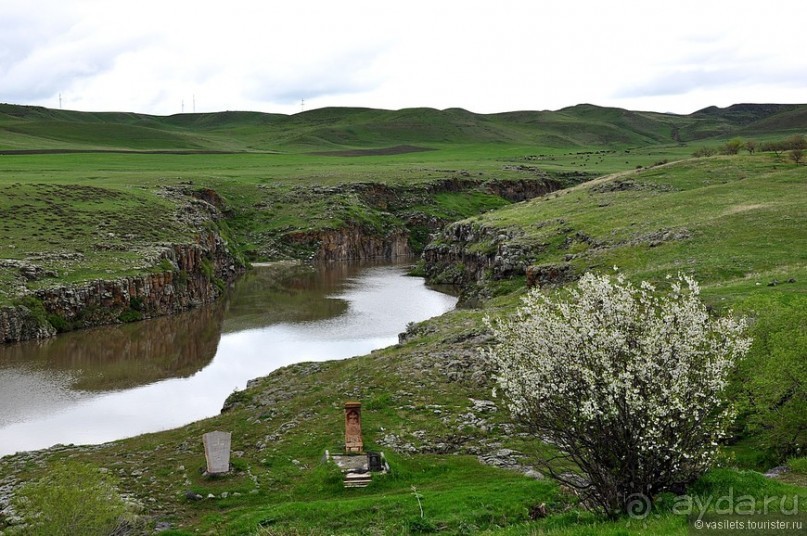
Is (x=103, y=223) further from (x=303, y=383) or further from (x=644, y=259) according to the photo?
(x=644, y=259)

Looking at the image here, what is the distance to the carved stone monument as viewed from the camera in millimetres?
29188

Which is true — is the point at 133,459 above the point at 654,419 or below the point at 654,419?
below

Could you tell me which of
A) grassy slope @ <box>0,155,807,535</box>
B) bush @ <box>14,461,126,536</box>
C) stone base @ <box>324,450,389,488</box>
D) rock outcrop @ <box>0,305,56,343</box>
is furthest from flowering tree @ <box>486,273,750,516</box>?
rock outcrop @ <box>0,305,56,343</box>

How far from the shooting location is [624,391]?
1680 centimetres

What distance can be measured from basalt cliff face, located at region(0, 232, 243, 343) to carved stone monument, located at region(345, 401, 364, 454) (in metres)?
47.0

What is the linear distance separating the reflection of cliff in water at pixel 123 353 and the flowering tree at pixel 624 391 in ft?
138

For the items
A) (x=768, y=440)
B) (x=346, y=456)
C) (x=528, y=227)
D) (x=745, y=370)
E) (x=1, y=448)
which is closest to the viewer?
(x=768, y=440)

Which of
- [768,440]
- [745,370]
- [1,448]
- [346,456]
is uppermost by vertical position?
[745,370]

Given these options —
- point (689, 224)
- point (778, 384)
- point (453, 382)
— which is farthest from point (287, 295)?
point (778, 384)

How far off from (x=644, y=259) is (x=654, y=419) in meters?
43.2

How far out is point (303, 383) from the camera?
43250 millimetres

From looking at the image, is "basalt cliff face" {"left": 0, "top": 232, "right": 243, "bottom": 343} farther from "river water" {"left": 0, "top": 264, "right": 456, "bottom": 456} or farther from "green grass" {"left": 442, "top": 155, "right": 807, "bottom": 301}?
"green grass" {"left": 442, "top": 155, "right": 807, "bottom": 301}

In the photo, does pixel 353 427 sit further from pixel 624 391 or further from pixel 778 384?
pixel 778 384

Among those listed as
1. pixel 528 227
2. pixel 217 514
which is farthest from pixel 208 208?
pixel 217 514
